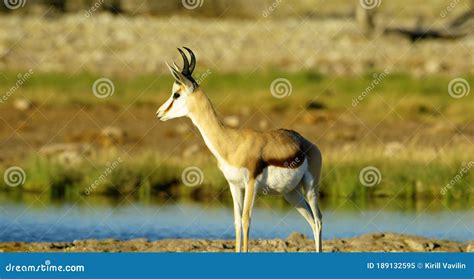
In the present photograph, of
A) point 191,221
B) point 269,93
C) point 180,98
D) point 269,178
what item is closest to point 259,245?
point 269,178

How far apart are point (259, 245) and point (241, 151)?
2.12 metres

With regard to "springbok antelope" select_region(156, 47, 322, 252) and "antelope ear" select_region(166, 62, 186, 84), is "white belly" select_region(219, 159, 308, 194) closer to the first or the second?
"springbok antelope" select_region(156, 47, 322, 252)

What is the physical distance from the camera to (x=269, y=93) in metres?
24.8

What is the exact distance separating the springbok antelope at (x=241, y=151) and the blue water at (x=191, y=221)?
2.92 meters

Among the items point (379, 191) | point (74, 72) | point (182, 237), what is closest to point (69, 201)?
point (182, 237)

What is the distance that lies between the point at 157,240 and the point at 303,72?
45.1 feet

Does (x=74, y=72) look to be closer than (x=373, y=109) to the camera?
No

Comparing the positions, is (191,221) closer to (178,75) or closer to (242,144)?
(242,144)

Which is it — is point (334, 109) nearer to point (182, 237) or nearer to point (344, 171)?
point (344, 171)

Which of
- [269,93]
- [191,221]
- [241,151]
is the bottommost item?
[241,151]

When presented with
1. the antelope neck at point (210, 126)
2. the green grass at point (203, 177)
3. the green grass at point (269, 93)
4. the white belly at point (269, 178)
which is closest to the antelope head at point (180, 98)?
the antelope neck at point (210, 126)

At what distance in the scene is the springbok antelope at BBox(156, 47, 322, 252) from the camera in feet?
35.9

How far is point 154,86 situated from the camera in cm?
2486

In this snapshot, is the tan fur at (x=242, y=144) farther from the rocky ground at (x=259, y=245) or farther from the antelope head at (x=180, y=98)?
the rocky ground at (x=259, y=245)
